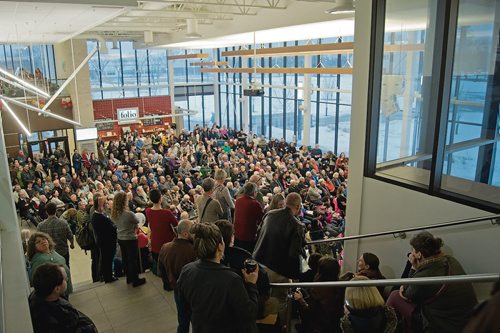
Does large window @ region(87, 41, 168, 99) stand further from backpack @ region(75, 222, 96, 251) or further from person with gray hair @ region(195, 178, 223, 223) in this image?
person with gray hair @ region(195, 178, 223, 223)

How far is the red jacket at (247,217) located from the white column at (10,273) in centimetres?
222

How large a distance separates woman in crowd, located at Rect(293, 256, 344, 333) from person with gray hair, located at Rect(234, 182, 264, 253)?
1.47 m

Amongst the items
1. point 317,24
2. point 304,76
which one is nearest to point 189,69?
point 304,76

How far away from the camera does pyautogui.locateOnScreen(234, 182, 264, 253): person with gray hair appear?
468 cm

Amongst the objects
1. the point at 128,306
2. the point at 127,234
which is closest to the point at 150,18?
the point at 127,234

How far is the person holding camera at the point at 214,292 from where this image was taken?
2.30m

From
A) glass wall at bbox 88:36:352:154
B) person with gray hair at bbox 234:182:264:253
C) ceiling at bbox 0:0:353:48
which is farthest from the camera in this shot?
glass wall at bbox 88:36:352:154

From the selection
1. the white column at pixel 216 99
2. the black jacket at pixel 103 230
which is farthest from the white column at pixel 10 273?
the white column at pixel 216 99

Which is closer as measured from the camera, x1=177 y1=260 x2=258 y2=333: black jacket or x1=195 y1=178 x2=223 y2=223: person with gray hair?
x1=177 y1=260 x2=258 y2=333: black jacket

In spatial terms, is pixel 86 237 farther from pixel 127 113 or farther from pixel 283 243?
pixel 127 113

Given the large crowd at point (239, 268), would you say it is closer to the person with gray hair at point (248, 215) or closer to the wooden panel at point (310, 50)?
the person with gray hair at point (248, 215)

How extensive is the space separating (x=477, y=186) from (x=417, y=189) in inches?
20.0

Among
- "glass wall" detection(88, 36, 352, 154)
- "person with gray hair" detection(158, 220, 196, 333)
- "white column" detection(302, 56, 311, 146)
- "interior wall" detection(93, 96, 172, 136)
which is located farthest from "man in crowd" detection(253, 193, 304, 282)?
"interior wall" detection(93, 96, 172, 136)

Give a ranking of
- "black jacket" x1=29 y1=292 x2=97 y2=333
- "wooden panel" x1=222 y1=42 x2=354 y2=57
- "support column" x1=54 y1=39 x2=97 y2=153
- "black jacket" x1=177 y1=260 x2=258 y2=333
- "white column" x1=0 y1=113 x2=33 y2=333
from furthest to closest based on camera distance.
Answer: "support column" x1=54 y1=39 x2=97 y2=153
"wooden panel" x1=222 y1=42 x2=354 y2=57
"black jacket" x1=29 y1=292 x2=97 y2=333
"black jacket" x1=177 y1=260 x2=258 y2=333
"white column" x1=0 y1=113 x2=33 y2=333
